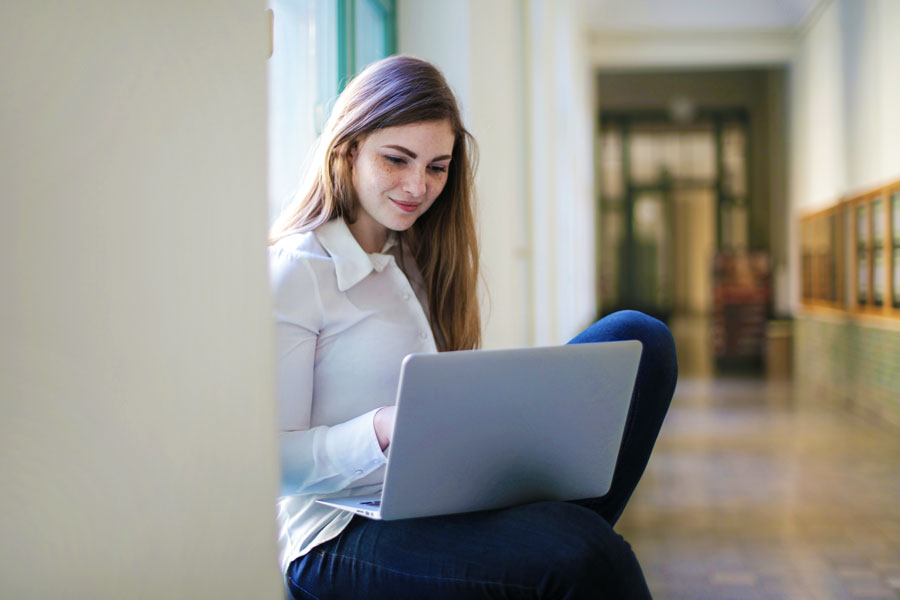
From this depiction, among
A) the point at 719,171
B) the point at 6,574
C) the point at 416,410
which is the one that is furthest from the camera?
the point at 719,171

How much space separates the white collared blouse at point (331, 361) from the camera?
1.36 m

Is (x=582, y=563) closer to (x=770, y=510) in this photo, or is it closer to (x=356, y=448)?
(x=356, y=448)

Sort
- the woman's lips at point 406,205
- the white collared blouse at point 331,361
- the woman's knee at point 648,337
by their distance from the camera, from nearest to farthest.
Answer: the white collared blouse at point 331,361, the woman's knee at point 648,337, the woman's lips at point 406,205

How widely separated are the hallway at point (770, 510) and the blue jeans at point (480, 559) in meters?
1.59

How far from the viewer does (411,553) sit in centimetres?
129

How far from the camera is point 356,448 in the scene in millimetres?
1345

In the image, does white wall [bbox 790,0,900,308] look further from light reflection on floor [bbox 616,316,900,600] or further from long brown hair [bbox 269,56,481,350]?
long brown hair [bbox 269,56,481,350]

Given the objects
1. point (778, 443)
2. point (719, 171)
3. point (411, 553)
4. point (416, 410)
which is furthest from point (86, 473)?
point (719, 171)

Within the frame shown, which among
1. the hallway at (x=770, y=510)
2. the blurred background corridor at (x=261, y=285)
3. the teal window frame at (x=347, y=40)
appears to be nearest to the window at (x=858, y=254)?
the blurred background corridor at (x=261, y=285)

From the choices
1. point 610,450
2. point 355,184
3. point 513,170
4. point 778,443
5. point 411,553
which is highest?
point 513,170

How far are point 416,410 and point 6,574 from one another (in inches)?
21.8

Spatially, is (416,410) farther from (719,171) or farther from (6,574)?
(719,171)

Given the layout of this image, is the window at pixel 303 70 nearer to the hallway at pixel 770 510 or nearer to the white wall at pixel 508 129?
the white wall at pixel 508 129

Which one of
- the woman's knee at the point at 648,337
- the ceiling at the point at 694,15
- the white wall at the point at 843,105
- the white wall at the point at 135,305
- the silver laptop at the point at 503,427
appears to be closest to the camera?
the white wall at the point at 135,305
